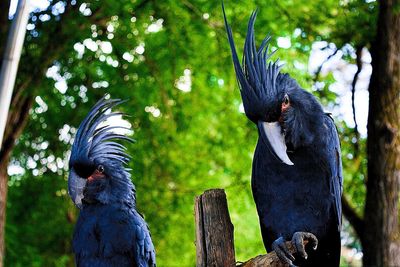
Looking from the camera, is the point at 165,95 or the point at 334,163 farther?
the point at 165,95

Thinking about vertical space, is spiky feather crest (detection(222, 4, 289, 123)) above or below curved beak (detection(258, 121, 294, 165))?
above

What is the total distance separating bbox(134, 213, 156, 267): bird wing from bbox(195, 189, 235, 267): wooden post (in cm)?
99

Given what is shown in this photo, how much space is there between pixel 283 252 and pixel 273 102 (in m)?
0.79

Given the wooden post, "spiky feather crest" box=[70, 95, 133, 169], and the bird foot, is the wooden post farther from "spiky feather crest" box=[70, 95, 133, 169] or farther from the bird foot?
"spiky feather crest" box=[70, 95, 133, 169]

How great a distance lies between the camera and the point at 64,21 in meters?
8.77

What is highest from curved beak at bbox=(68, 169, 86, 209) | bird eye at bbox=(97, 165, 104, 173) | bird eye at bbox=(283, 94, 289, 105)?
bird eye at bbox=(97, 165, 104, 173)

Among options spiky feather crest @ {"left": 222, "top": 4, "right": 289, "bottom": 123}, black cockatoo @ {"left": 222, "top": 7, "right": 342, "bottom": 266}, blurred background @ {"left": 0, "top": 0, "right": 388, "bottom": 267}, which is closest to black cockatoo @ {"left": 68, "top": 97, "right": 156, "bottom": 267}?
black cockatoo @ {"left": 222, "top": 7, "right": 342, "bottom": 266}

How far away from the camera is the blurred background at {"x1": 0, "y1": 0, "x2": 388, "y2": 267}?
348 inches

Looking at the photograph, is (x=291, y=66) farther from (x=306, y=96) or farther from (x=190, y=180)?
(x=306, y=96)

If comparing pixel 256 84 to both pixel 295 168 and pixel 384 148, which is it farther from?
pixel 384 148

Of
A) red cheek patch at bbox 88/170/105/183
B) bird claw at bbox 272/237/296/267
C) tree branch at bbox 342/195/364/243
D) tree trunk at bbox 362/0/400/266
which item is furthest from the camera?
tree branch at bbox 342/195/364/243

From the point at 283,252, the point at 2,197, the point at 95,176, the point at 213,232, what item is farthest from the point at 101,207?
the point at 2,197

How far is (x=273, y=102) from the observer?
355cm

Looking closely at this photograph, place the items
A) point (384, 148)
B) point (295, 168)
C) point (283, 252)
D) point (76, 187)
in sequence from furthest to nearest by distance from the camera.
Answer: point (384, 148) → point (76, 187) → point (295, 168) → point (283, 252)
